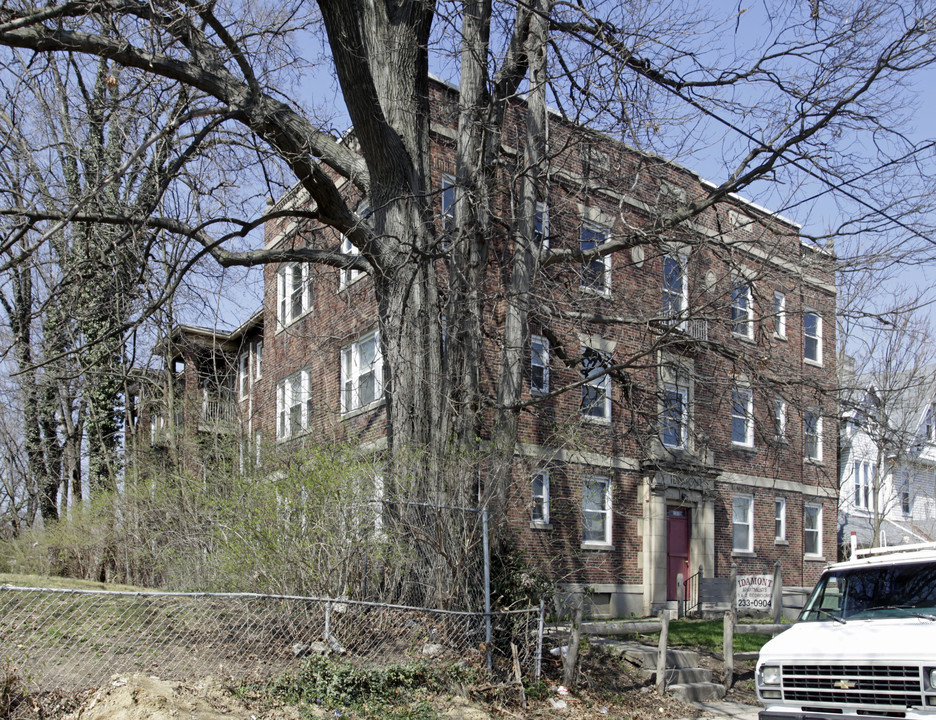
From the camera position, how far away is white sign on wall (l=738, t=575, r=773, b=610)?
16.0 meters

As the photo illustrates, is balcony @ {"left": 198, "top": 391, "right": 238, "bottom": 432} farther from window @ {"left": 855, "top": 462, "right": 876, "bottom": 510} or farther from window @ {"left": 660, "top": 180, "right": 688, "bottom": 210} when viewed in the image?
window @ {"left": 855, "top": 462, "right": 876, "bottom": 510}

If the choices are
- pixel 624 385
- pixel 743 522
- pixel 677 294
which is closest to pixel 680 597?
pixel 743 522

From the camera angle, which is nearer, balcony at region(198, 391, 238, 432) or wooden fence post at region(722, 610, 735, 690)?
wooden fence post at region(722, 610, 735, 690)

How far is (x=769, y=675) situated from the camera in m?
7.78

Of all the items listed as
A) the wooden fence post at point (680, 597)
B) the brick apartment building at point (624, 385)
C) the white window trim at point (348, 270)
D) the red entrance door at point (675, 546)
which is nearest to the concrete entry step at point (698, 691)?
the brick apartment building at point (624, 385)

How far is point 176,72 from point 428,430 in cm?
525

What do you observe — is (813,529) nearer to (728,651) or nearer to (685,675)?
(728,651)

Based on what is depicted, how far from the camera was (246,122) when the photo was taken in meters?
11.1

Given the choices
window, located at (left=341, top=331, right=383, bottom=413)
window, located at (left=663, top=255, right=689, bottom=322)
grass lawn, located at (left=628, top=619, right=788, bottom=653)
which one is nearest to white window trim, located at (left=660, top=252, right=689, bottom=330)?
window, located at (left=663, top=255, right=689, bottom=322)

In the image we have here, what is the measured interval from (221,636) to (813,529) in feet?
69.7

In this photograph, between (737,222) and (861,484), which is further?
(861,484)

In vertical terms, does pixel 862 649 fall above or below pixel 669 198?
below

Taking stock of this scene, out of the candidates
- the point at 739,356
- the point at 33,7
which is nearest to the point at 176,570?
the point at 33,7

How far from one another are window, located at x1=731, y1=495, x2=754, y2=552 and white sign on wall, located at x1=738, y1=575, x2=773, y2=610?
6767 mm
